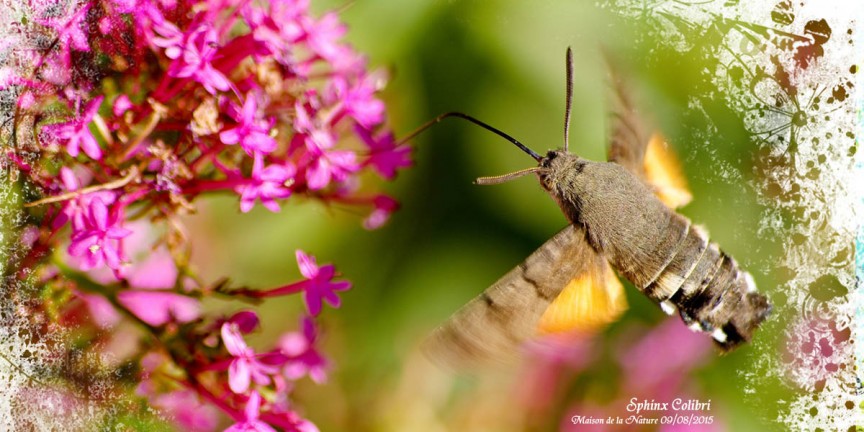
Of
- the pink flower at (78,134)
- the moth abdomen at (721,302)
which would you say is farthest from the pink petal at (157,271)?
the moth abdomen at (721,302)

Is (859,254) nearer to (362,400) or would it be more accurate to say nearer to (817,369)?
(817,369)

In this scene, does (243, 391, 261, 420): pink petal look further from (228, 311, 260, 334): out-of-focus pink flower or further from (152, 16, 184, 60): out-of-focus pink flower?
(152, 16, 184, 60): out-of-focus pink flower

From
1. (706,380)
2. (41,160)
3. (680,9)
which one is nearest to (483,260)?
(706,380)

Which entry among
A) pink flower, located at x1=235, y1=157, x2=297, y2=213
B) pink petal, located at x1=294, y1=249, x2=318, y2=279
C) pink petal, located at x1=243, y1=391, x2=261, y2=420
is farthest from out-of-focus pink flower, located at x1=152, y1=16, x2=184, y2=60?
pink petal, located at x1=243, y1=391, x2=261, y2=420

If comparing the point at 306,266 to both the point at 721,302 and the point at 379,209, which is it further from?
the point at 721,302

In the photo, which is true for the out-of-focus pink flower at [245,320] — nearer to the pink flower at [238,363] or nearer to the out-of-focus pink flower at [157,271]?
the pink flower at [238,363]

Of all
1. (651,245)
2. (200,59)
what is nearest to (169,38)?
(200,59)
